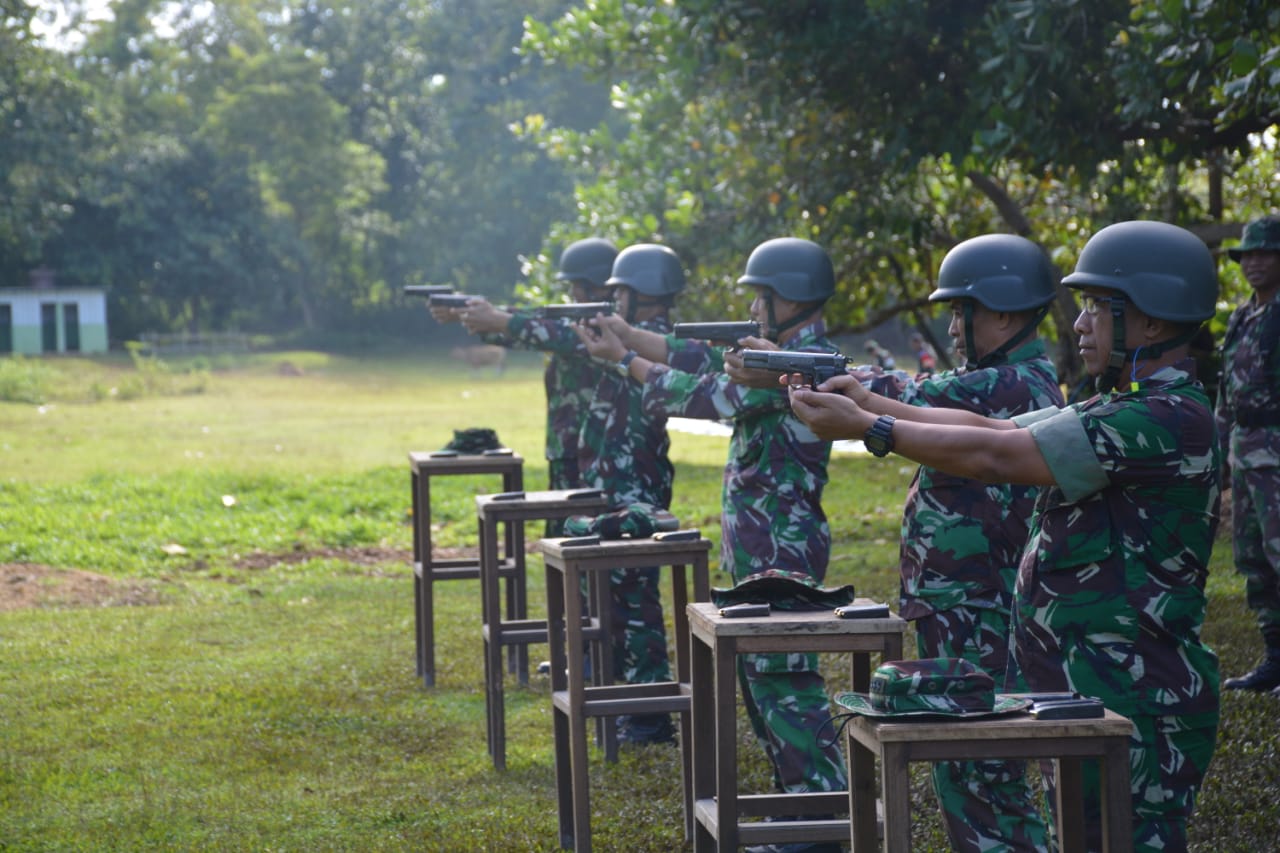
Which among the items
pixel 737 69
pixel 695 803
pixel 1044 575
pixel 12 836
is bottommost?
pixel 12 836

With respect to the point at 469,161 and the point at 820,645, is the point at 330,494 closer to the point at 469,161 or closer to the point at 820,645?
the point at 820,645

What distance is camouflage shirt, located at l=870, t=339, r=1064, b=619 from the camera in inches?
179

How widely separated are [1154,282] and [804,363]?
90 cm

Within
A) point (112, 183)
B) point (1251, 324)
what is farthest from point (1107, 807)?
point (112, 183)

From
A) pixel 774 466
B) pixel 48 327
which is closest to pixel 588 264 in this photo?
pixel 774 466

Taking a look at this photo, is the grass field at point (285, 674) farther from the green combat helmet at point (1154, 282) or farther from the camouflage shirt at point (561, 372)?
the green combat helmet at point (1154, 282)

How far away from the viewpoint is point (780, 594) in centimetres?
430

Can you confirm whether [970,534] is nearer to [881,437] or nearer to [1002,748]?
[881,437]

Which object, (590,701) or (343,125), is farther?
(343,125)

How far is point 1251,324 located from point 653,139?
8.47 meters

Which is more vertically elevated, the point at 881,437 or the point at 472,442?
the point at 881,437

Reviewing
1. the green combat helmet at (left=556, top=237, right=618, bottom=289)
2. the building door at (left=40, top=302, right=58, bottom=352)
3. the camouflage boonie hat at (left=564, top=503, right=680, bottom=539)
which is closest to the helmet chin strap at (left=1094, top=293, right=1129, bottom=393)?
the camouflage boonie hat at (left=564, top=503, right=680, bottom=539)

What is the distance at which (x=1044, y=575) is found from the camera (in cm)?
363

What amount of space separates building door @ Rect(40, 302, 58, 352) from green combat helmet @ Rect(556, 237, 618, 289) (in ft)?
120
